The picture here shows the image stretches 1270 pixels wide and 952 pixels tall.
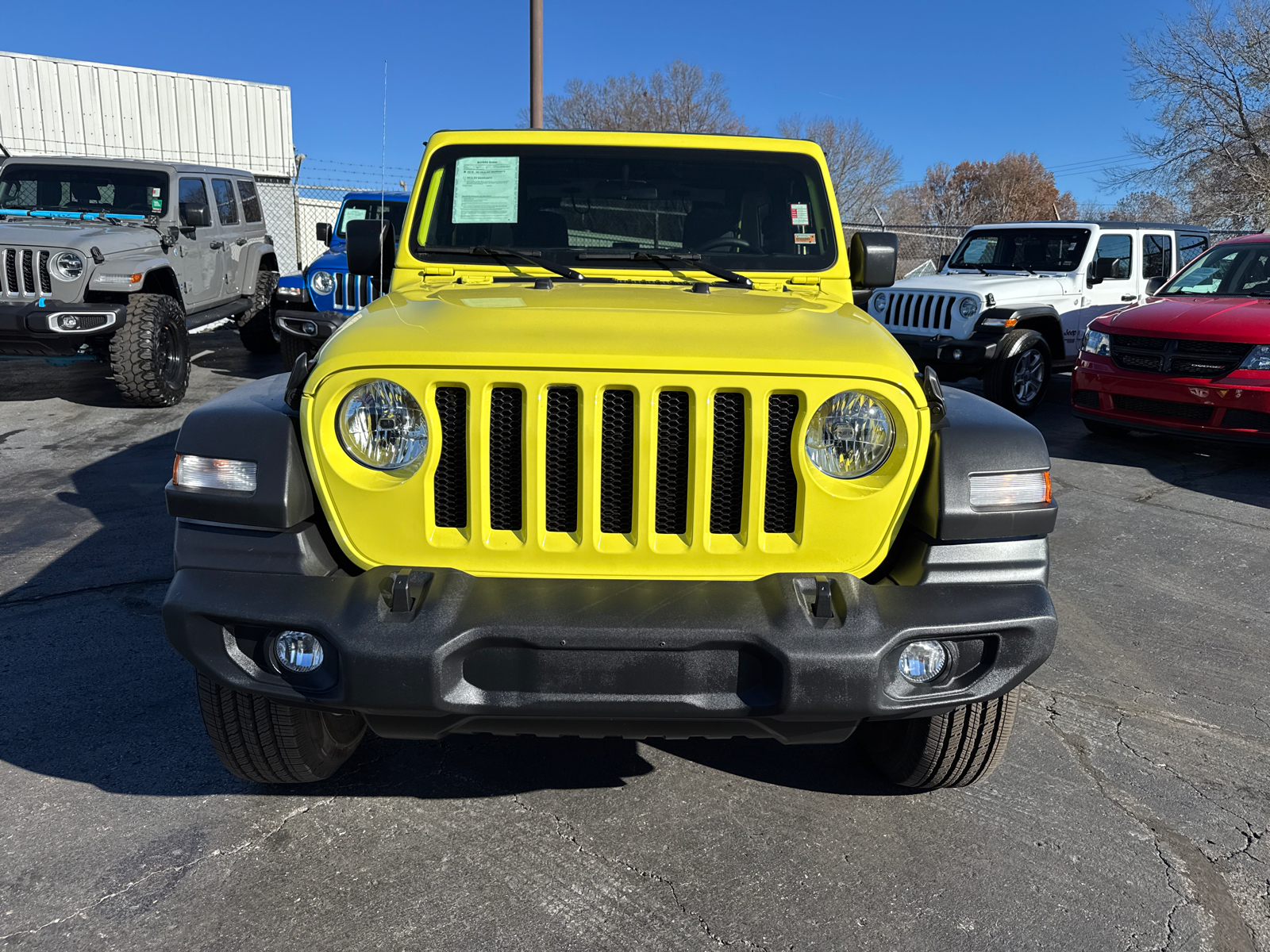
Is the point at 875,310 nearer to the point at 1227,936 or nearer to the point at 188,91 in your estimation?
the point at 1227,936

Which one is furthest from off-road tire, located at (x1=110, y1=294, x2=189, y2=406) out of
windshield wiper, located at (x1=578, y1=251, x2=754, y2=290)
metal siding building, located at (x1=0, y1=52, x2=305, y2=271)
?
metal siding building, located at (x1=0, y1=52, x2=305, y2=271)

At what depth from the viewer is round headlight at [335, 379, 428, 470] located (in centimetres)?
219

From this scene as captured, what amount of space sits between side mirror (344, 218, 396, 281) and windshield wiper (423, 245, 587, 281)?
25 centimetres

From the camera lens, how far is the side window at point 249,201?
1057cm

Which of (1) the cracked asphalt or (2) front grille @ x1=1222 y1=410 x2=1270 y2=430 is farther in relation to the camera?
(2) front grille @ x1=1222 y1=410 x2=1270 y2=430

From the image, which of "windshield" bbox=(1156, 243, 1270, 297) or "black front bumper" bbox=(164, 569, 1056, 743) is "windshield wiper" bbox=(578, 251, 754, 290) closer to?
"black front bumper" bbox=(164, 569, 1056, 743)

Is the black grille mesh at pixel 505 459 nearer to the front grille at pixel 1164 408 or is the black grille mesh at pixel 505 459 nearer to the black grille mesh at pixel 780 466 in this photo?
the black grille mesh at pixel 780 466

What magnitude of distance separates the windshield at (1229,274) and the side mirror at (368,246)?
6.65 m

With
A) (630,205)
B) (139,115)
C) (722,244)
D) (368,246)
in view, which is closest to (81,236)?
(368,246)

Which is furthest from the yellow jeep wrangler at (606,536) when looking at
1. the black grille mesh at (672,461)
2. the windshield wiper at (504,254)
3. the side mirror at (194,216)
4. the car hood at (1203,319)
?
the side mirror at (194,216)

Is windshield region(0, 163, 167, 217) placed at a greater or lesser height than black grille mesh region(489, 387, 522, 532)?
greater

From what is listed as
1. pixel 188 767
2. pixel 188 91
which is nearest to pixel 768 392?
pixel 188 767

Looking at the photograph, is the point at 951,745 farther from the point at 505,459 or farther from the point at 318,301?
the point at 318,301

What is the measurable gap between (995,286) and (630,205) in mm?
6320
